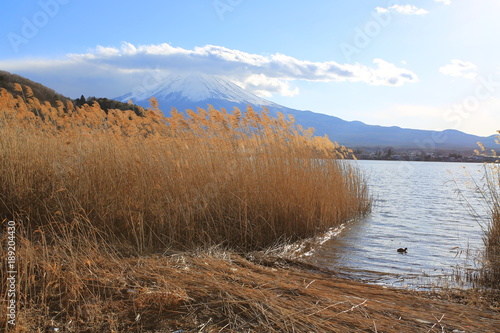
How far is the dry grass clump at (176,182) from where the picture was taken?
5.22 metres

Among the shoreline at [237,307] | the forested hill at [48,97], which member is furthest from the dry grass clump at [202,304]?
the forested hill at [48,97]

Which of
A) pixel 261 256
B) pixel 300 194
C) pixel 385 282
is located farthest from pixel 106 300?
pixel 300 194

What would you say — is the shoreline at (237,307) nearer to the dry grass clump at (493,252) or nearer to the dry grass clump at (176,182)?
the dry grass clump at (493,252)

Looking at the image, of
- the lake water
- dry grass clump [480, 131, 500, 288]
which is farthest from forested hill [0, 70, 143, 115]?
dry grass clump [480, 131, 500, 288]

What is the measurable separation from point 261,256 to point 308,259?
87 centimetres

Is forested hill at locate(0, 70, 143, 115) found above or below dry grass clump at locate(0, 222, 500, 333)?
above

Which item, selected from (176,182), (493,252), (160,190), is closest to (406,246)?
(493,252)

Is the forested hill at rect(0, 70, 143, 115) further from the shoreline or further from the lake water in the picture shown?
the shoreline

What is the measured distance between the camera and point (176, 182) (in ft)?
18.2

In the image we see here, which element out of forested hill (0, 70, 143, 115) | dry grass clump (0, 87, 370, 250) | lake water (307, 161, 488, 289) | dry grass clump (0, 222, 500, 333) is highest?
forested hill (0, 70, 143, 115)

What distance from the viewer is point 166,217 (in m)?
5.23

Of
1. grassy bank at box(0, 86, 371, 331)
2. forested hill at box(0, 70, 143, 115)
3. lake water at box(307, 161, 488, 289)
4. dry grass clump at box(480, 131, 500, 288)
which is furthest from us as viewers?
forested hill at box(0, 70, 143, 115)

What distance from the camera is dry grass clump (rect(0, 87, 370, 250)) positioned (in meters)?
5.22

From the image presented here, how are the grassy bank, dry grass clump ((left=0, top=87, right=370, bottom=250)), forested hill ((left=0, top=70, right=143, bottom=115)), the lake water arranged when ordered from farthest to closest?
forested hill ((left=0, top=70, right=143, bottom=115)), dry grass clump ((left=0, top=87, right=370, bottom=250)), the lake water, the grassy bank
